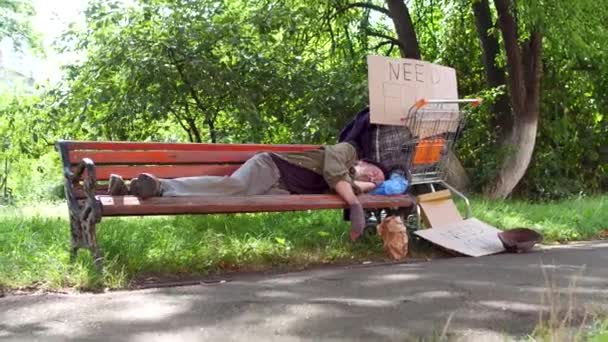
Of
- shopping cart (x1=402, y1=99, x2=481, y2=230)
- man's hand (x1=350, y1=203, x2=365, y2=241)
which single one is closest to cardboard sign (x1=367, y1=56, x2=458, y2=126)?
shopping cart (x1=402, y1=99, x2=481, y2=230)

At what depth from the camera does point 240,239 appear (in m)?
6.21

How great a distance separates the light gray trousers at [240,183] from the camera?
223 inches

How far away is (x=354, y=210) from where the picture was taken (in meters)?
6.01

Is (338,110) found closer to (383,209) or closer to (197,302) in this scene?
(383,209)

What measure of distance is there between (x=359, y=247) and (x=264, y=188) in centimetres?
97

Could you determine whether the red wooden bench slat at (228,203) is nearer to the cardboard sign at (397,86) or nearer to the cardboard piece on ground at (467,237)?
the cardboard piece on ground at (467,237)

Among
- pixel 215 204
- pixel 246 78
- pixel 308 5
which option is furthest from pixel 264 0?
pixel 215 204

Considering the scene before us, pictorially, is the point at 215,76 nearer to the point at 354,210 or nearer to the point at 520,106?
the point at 354,210

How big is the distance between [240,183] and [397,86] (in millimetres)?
1945

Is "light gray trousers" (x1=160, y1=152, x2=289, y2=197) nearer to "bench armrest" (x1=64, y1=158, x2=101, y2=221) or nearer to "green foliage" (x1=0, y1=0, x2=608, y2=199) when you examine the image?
"bench armrest" (x1=64, y1=158, x2=101, y2=221)

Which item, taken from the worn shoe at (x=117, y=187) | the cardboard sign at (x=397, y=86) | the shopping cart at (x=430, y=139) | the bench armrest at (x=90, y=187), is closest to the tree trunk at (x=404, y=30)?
the cardboard sign at (x=397, y=86)

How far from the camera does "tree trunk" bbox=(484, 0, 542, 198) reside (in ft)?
36.6

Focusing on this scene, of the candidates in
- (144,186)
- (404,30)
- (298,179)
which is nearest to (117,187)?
(144,186)

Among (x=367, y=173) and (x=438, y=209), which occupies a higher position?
(x=367, y=173)
